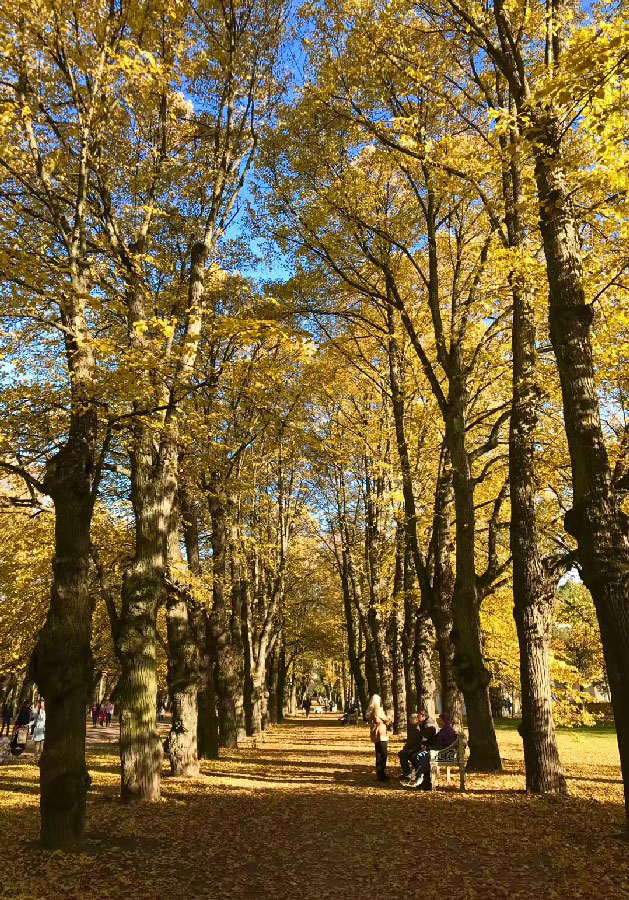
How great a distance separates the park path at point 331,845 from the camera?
516cm

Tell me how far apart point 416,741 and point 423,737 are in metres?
0.45

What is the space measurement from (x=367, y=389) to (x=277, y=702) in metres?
22.1

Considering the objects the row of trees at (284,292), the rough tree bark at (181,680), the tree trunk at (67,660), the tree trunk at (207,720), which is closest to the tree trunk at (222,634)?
the row of trees at (284,292)

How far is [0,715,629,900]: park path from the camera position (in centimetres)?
516

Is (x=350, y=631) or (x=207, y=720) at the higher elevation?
(x=350, y=631)

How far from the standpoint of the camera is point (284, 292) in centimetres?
1309

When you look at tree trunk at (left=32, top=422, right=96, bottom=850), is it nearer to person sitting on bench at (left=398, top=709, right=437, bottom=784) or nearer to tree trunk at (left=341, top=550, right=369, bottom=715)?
person sitting on bench at (left=398, top=709, right=437, bottom=784)

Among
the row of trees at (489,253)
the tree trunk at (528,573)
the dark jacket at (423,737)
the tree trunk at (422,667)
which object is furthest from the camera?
the tree trunk at (422,667)

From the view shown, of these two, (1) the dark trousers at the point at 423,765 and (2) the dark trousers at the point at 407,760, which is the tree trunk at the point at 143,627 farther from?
(2) the dark trousers at the point at 407,760

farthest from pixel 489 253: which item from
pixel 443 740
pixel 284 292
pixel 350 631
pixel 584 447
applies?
pixel 350 631

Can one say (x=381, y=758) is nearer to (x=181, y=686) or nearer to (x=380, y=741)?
(x=380, y=741)

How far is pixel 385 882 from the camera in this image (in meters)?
5.35

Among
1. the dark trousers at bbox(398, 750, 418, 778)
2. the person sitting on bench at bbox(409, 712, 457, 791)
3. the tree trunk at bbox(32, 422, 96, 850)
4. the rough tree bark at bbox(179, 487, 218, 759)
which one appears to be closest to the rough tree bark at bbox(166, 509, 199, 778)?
the rough tree bark at bbox(179, 487, 218, 759)

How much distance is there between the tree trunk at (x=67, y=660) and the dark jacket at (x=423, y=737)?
19.0 feet
